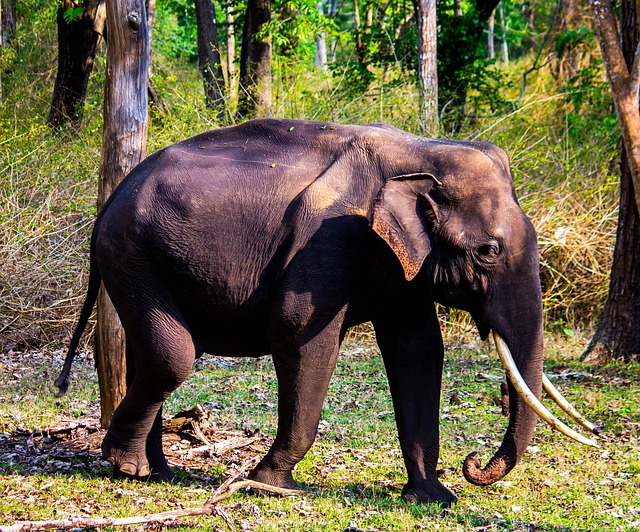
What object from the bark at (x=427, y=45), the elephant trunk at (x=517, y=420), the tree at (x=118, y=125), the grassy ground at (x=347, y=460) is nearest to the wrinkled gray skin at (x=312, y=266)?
the elephant trunk at (x=517, y=420)

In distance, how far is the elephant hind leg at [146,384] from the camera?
5680mm

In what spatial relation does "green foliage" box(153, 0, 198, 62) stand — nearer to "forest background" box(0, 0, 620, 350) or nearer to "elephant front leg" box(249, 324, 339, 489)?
"forest background" box(0, 0, 620, 350)

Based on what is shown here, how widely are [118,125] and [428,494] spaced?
143 inches

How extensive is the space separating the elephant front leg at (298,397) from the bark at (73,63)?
9.50 meters

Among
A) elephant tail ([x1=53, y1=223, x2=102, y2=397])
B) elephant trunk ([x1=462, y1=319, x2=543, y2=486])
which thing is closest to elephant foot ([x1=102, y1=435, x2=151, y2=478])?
elephant tail ([x1=53, y1=223, x2=102, y2=397])

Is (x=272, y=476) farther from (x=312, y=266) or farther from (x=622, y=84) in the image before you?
(x=622, y=84)

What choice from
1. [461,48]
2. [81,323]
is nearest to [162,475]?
[81,323]

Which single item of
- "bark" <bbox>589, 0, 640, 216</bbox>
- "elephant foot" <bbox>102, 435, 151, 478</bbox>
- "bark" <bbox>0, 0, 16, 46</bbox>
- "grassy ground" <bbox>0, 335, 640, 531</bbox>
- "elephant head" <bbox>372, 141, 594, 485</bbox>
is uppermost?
"bark" <bbox>0, 0, 16, 46</bbox>

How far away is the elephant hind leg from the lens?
5680 millimetres

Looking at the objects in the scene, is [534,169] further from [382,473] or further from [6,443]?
[6,443]

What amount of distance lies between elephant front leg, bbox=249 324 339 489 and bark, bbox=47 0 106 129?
950 cm

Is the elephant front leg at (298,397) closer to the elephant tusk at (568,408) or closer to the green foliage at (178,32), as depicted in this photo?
the elephant tusk at (568,408)

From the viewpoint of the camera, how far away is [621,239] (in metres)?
9.91

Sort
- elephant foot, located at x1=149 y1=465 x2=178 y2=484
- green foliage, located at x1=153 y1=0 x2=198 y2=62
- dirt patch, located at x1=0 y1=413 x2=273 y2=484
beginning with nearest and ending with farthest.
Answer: elephant foot, located at x1=149 y1=465 x2=178 y2=484
dirt patch, located at x1=0 y1=413 x2=273 y2=484
green foliage, located at x1=153 y1=0 x2=198 y2=62
